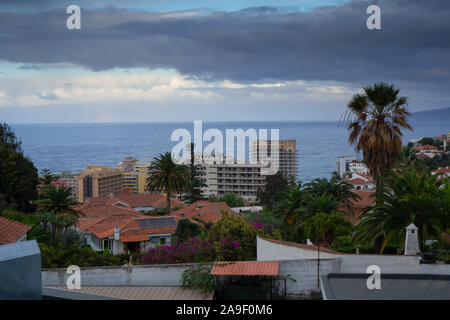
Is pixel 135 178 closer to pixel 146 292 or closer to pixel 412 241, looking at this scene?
pixel 146 292

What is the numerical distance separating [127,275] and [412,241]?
26.9 ft

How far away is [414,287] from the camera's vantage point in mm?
10000

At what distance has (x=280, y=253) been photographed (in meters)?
13.5

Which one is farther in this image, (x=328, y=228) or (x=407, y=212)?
(x=328, y=228)

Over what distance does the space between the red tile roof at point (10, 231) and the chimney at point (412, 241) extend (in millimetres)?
15462

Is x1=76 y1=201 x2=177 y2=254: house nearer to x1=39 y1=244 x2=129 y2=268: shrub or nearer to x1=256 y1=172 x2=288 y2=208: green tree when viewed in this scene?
x1=39 y1=244 x2=129 y2=268: shrub

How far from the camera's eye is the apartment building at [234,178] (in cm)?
12456

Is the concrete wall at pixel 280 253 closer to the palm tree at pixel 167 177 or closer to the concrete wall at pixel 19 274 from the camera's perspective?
the concrete wall at pixel 19 274

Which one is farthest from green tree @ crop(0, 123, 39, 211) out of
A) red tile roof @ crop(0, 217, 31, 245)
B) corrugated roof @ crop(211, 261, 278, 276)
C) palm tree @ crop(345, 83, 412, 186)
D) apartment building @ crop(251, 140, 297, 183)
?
apartment building @ crop(251, 140, 297, 183)

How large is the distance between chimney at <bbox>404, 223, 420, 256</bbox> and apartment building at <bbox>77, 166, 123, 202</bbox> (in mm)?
A: 111417

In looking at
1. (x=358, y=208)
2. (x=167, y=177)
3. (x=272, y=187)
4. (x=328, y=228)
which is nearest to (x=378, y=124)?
(x=328, y=228)

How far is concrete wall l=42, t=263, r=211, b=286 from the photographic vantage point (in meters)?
13.7

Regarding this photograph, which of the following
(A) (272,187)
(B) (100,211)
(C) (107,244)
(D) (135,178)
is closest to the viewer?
(C) (107,244)
